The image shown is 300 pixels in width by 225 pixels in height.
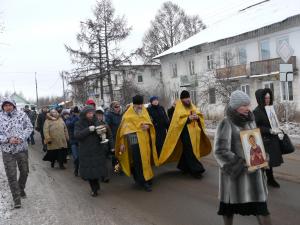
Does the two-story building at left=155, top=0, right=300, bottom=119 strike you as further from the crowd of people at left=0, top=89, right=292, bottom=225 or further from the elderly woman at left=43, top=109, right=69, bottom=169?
the crowd of people at left=0, top=89, right=292, bottom=225

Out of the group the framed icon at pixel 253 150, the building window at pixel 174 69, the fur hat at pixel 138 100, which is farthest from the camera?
the building window at pixel 174 69

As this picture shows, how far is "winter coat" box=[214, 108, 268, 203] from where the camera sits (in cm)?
432

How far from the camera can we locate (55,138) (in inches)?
463

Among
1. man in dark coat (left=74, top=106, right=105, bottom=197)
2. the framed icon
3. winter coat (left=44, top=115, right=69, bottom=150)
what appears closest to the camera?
the framed icon

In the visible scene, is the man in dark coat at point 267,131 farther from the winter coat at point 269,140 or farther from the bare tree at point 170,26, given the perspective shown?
the bare tree at point 170,26

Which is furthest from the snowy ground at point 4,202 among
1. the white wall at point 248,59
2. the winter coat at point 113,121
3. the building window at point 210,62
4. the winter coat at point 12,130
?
the building window at point 210,62

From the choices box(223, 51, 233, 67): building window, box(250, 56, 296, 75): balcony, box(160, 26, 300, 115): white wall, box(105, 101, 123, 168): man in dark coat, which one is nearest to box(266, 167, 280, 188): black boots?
box(105, 101, 123, 168): man in dark coat

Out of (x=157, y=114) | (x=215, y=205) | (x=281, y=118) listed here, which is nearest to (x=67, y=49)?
(x=281, y=118)

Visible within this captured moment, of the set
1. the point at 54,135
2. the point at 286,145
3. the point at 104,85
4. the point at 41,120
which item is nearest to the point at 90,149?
the point at 286,145

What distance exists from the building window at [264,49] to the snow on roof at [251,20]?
135 centimetres

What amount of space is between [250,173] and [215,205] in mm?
2377

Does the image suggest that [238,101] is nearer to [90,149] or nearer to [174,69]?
[90,149]

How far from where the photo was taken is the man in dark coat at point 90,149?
305 inches

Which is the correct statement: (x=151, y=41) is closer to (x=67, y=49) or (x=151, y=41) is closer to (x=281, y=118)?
(x=67, y=49)
